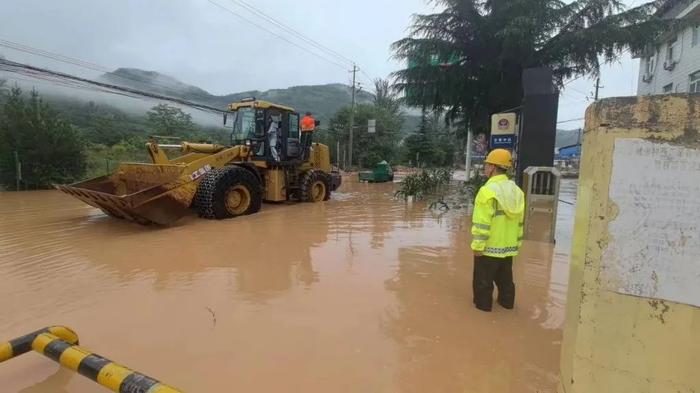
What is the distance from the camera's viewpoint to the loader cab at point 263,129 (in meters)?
10.8

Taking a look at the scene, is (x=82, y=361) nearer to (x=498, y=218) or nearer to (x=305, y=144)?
(x=498, y=218)

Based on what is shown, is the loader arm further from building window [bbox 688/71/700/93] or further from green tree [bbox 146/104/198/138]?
green tree [bbox 146/104/198/138]

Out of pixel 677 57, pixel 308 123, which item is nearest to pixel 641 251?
pixel 308 123

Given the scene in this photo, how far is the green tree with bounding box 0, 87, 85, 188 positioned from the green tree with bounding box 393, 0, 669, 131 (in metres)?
12.9

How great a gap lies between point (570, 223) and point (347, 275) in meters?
6.44

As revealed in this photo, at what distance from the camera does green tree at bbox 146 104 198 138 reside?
1197 inches

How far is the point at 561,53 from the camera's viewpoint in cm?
1524

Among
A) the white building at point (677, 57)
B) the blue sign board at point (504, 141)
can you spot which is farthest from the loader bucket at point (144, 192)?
the white building at point (677, 57)

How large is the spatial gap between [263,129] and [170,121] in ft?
76.1

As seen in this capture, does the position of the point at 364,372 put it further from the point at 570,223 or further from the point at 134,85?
the point at 134,85

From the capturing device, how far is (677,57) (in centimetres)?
1805

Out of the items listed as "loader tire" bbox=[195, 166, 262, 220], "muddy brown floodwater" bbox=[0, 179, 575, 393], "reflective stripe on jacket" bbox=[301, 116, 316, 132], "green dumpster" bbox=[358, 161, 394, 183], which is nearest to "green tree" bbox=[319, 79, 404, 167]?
"green dumpster" bbox=[358, 161, 394, 183]

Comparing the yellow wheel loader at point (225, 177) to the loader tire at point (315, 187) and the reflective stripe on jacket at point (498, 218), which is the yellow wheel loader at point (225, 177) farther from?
the reflective stripe on jacket at point (498, 218)

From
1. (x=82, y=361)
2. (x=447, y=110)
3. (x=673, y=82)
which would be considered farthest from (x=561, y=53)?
(x=82, y=361)
